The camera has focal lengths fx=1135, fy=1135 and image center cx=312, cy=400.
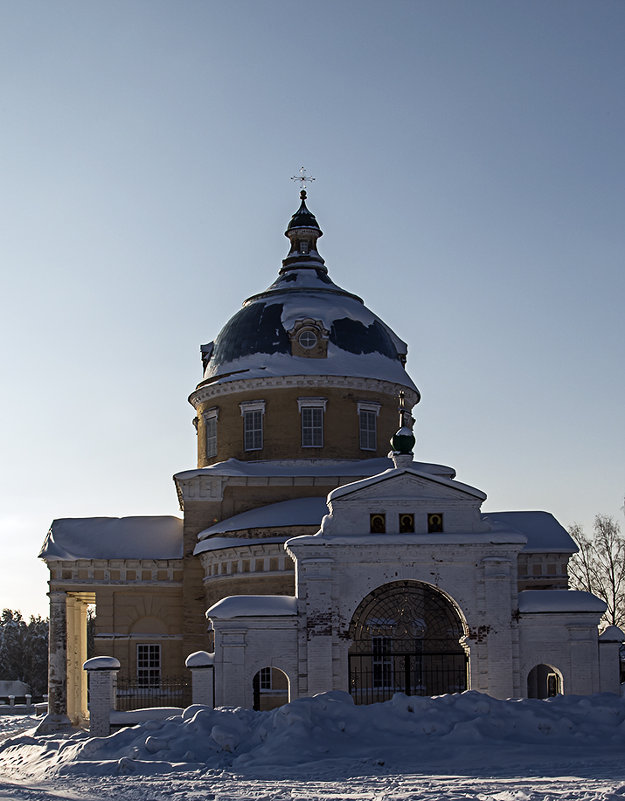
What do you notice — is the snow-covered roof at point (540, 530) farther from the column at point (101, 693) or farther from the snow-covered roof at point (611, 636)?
the column at point (101, 693)

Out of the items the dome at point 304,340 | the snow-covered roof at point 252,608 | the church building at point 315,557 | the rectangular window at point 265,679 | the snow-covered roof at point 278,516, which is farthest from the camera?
the dome at point 304,340

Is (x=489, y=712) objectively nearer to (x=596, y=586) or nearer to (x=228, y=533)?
(x=228, y=533)

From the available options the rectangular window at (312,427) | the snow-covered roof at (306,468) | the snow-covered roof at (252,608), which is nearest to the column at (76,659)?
the snow-covered roof at (306,468)

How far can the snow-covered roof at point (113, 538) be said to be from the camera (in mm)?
34844

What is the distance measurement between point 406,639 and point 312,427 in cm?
1227

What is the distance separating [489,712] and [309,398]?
17.8 m

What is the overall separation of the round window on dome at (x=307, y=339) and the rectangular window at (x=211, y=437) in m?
3.78

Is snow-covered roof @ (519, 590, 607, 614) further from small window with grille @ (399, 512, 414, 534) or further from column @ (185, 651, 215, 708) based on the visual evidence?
column @ (185, 651, 215, 708)

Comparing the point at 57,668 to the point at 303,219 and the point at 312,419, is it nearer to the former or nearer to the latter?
the point at 312,419

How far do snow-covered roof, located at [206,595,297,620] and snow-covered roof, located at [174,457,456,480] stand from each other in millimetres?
10606

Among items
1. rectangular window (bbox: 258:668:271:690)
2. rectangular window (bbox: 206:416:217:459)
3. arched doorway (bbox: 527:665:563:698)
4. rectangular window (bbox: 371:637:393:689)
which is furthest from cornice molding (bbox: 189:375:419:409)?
arched doorway (bbox: 527:665:563:698)

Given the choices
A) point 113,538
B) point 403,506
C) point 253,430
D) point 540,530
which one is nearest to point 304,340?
point 253,430

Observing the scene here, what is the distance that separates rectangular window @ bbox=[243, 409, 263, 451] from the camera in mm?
35906

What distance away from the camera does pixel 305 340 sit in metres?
36.3
